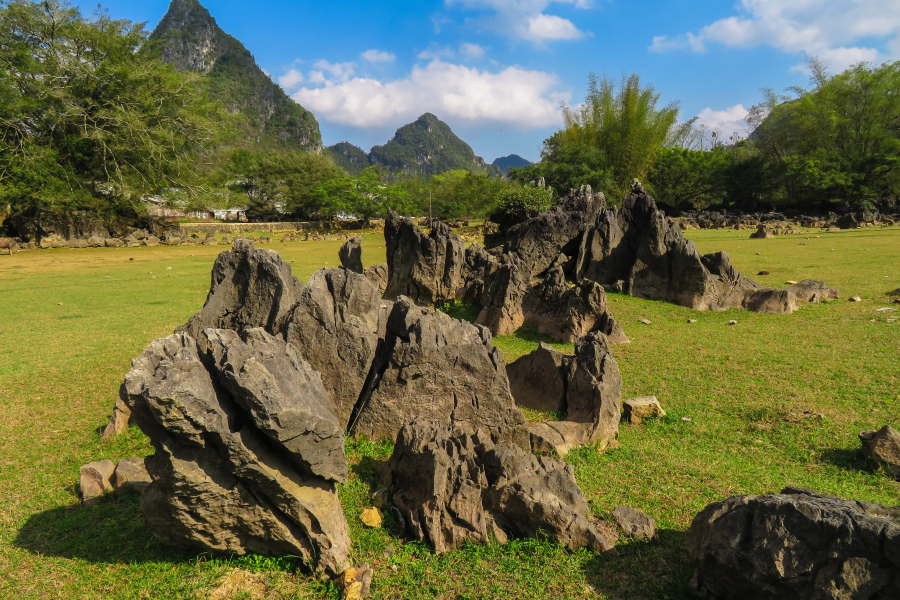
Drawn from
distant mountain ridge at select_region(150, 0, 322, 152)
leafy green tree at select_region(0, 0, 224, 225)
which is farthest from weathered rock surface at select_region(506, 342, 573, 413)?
distant mountain ridge at select_region(150, 0, 322, 152)

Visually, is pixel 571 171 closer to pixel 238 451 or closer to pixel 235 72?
pixel 238 451

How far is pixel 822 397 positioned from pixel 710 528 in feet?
17.3

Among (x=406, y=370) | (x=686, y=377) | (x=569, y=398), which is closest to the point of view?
(x=406, y=370)

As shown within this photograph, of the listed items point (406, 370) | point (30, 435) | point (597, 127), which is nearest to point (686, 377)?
point (406, 370)

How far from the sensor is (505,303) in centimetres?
1152

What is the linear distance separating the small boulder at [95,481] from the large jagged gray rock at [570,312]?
8.29 m

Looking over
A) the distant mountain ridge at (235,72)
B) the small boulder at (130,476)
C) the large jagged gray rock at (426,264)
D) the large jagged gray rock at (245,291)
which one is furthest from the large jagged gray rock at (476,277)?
the distant mountain ridge at (235,72)

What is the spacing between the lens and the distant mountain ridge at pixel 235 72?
14362 cm

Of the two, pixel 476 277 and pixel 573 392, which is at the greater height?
pixel 476 277

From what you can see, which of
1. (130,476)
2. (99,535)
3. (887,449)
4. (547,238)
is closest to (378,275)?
(547,238)

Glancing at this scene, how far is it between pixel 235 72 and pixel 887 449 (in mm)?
185352

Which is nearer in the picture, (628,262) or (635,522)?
(635,522)

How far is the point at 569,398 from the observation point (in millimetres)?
6832

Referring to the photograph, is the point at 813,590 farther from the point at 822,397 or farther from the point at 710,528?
the point at 822,397
